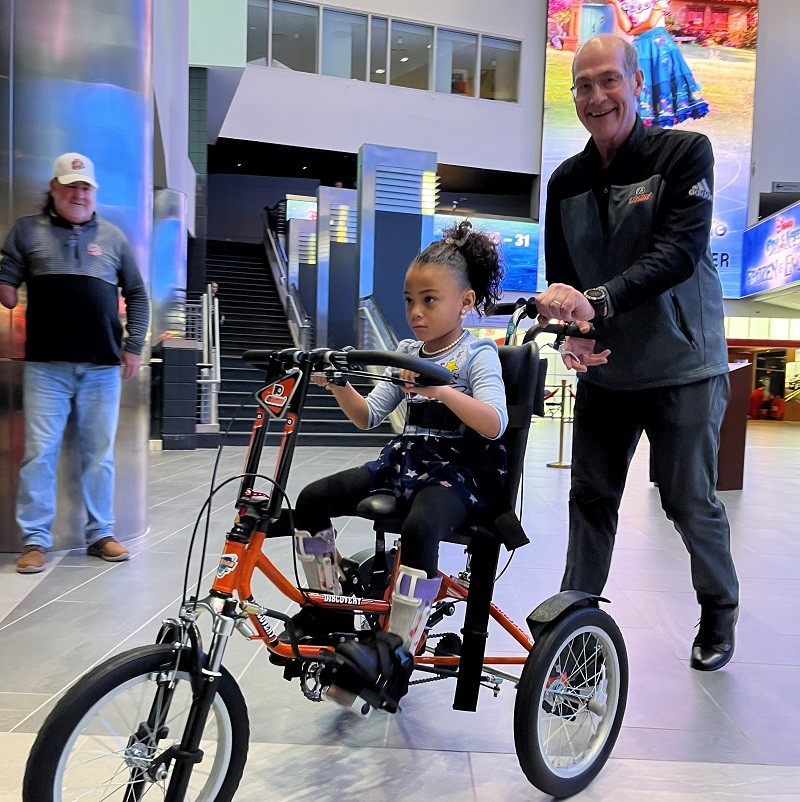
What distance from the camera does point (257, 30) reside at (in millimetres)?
17047

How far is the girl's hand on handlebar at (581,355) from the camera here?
216cm

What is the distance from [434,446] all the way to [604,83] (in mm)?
1090

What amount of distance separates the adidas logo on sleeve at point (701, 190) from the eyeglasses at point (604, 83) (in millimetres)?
347

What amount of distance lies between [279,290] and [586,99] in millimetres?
13504

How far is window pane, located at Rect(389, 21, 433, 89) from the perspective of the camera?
18.3m

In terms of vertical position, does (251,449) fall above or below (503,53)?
below

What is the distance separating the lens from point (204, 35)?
44.6 ft

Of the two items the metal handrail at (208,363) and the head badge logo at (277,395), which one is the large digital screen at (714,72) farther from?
the head badge logo at (277,395)

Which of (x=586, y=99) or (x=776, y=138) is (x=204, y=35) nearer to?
(x=586, y=99)

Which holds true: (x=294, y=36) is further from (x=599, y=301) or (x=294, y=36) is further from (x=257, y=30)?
(x=599, y=301)

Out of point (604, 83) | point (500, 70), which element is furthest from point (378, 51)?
point (604, 83)

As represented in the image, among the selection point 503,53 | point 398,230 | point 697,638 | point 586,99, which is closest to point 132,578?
point 697,638

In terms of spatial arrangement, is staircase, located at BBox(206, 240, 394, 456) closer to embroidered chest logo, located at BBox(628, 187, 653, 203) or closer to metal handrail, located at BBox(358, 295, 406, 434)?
metal handrail, located at BBox(358, 295, 406, 434)

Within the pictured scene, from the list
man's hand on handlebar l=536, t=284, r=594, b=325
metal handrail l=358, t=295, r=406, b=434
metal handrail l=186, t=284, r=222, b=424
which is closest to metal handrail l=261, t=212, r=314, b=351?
metal handrail l=186, t=284, r=222, b=424
